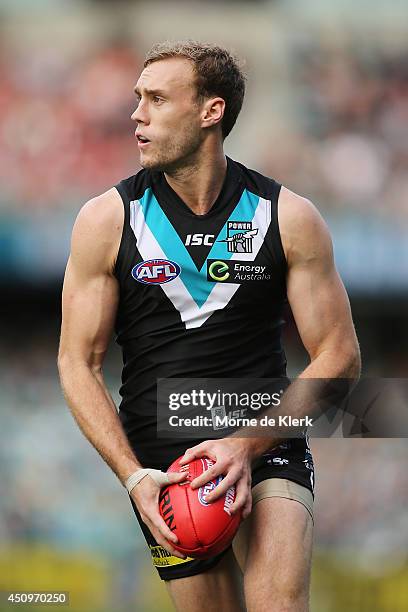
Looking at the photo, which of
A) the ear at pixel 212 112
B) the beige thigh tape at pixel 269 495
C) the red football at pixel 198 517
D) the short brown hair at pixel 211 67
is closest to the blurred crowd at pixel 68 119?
the short brown hair at pixel 211 67

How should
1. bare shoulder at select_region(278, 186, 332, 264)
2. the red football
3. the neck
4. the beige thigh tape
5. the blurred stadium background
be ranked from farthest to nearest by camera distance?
1. the blurred stadium background
2. the neck
3. bare shoulder at select_region(278, 186, 332, 264)
4. the beige thigh tape
5. the red football

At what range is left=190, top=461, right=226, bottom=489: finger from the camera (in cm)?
411

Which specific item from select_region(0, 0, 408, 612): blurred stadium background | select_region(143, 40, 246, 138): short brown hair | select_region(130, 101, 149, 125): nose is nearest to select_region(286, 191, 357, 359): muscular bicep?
select_region(143, 40, 246, 138): short brown hair

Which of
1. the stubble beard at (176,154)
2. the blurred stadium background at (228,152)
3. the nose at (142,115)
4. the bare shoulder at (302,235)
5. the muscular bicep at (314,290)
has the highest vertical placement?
the nose at (142,115)

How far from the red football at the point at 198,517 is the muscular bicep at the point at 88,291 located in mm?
793

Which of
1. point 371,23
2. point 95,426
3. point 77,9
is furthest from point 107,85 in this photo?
point 95,426

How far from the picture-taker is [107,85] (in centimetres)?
945

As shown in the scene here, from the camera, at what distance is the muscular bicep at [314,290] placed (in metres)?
4.59

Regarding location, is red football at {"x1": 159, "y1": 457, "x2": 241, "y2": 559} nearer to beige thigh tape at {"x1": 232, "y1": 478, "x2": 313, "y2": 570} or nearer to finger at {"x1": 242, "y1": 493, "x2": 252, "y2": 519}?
finger at {"x1": 242, "y1": 493, "x2": 252, "y2": 519}

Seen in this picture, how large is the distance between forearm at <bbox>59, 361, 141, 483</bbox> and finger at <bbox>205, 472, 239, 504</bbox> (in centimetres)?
44

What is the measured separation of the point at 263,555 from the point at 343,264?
17.4ft

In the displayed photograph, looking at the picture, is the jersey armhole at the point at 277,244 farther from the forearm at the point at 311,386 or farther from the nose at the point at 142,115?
the nose at the point at 142,115

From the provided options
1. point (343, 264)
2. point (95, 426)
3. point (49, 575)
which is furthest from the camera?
point (343, 264)

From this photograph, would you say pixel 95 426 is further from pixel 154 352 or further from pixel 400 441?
pixel 400 441
